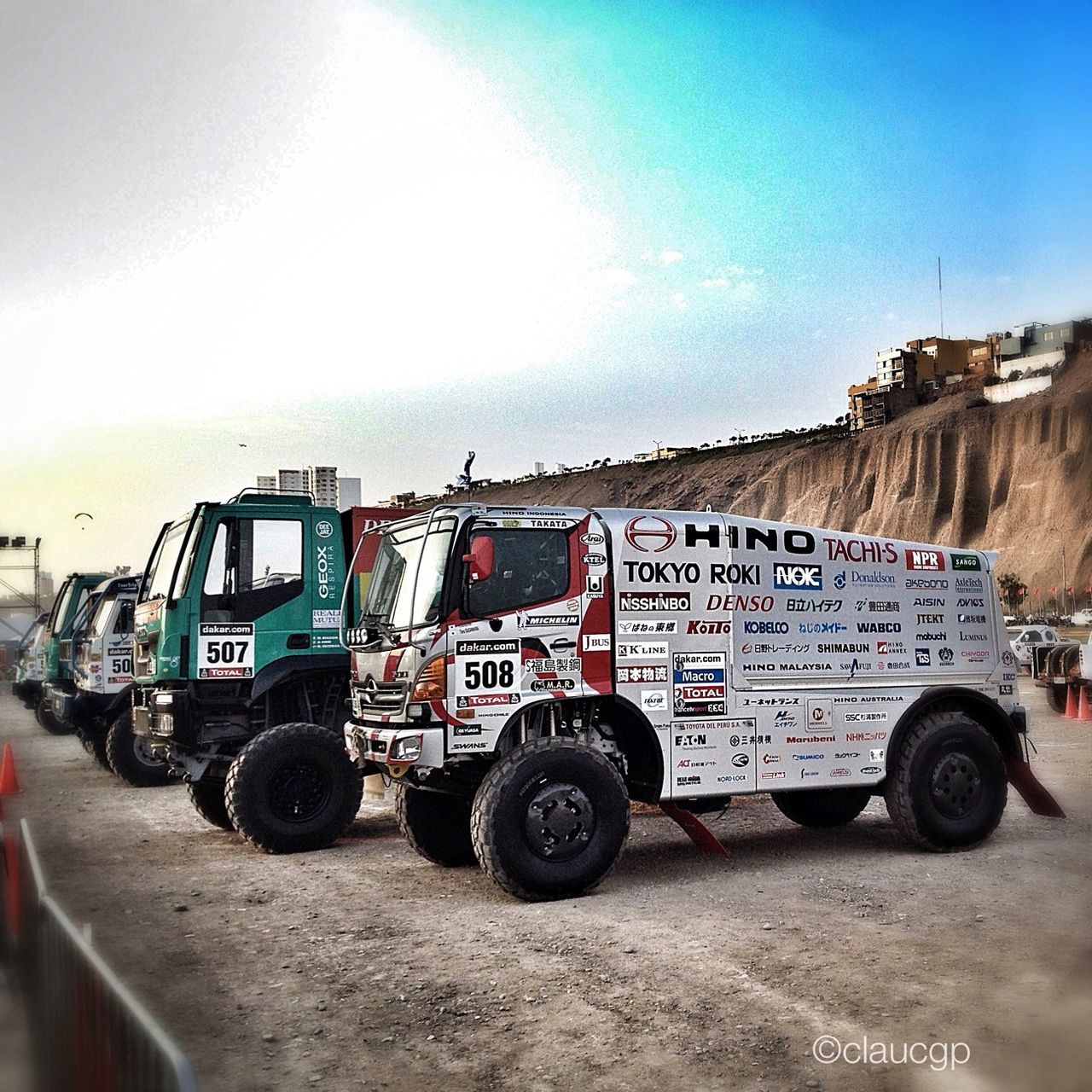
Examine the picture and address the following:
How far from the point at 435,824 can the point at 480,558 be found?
101 inches

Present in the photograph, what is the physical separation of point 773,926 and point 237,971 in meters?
3.11

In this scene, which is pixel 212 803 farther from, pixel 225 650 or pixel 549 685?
pixel 549 685

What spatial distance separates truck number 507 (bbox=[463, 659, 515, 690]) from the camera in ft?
26.2

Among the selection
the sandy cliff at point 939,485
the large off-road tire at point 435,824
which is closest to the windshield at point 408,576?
the large off-road tire at point 435,824

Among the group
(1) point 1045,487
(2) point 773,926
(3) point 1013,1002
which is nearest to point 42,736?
(2) point 773,926

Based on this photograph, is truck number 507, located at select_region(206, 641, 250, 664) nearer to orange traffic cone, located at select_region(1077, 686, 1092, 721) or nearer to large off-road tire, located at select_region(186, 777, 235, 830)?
large off-road tire, located at select_region(186, 777, 235, 830)

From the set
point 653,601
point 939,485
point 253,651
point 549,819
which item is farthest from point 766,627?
point 939,485

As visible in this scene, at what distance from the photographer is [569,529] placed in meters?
8.43

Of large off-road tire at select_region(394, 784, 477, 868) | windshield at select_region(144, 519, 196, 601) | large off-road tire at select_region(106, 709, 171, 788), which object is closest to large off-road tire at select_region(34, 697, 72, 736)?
large off-road tire at select_region(106, 709, 171, 788)

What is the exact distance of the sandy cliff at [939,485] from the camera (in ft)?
265

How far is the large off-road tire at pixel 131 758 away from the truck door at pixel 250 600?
5086 mm

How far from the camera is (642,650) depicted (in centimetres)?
850

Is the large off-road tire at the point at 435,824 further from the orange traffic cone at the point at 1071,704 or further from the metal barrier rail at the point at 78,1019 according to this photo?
the orange traffic cone at the point at 1071,704

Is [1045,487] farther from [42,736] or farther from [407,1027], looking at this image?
[407,1027]
